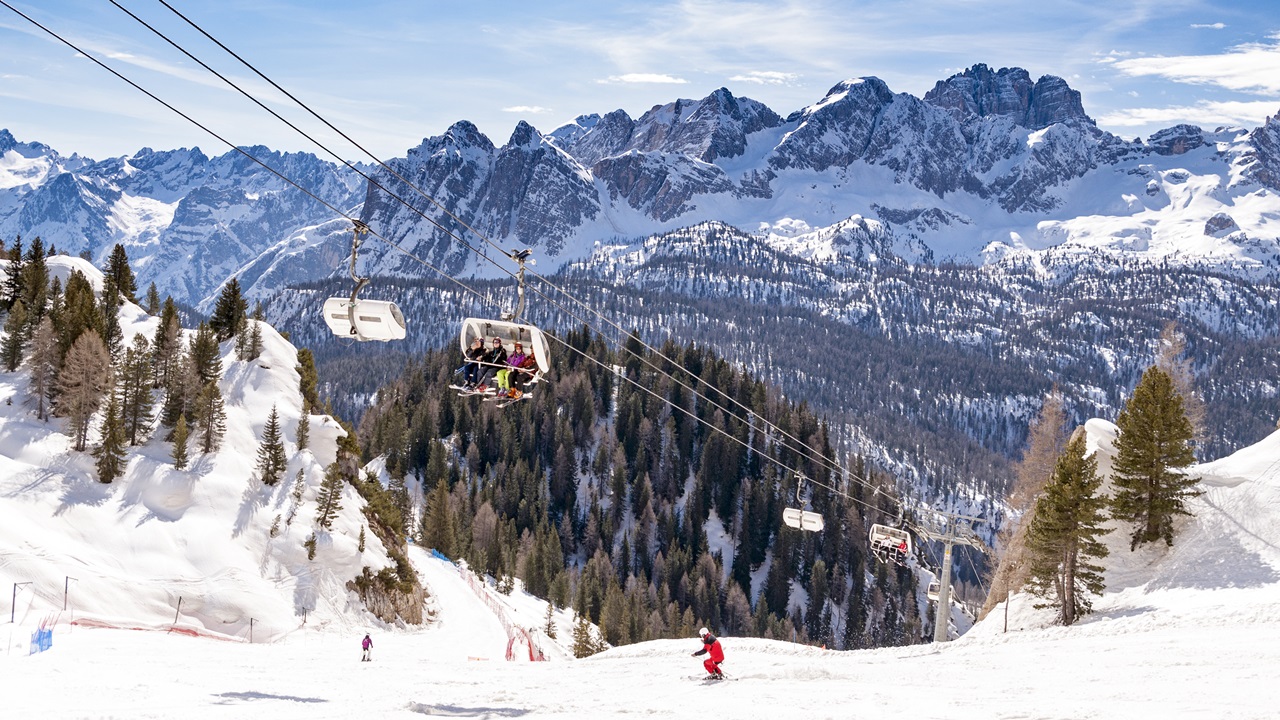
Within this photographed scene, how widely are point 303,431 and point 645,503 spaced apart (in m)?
72.2

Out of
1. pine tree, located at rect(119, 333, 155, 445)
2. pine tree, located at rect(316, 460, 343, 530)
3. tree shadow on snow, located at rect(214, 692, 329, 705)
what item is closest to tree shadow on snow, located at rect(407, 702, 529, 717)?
tree shadow on snow, located at rect(214, 692, 329, 705)

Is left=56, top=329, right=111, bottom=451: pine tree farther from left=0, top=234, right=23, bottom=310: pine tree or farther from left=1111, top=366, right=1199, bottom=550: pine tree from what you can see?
left=1111, top=366, right=1199, bottom=550: pine tree

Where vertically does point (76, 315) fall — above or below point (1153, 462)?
above

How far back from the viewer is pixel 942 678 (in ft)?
95.3

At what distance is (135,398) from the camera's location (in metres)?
65.6

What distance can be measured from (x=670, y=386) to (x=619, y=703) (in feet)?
438

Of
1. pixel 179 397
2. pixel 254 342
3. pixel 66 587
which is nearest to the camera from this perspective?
pixel 66 587

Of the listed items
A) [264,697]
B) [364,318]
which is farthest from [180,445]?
[364,318]

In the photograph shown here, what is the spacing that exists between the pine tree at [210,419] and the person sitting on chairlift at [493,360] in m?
44.2

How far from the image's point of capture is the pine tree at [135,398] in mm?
65062

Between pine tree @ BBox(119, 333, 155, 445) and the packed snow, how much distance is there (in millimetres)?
1657

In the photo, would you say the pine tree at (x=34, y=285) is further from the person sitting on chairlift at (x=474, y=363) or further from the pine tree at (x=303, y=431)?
the person sitting on chairlift at (x=474, y=363)

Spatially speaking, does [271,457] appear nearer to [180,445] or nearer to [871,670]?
[180,445]

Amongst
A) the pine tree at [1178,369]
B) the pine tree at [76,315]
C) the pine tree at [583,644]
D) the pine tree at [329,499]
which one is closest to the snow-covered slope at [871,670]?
the pine tree at [1178,369]
